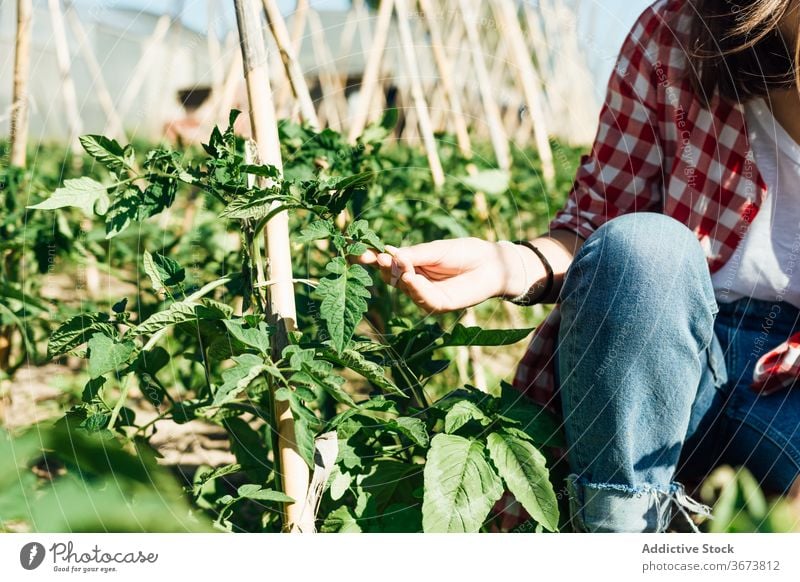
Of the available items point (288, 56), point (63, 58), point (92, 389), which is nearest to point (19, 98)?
point (288, 56)

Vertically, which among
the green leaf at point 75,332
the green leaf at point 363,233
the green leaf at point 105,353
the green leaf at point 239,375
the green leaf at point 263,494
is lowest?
the green leaf at point 263,494

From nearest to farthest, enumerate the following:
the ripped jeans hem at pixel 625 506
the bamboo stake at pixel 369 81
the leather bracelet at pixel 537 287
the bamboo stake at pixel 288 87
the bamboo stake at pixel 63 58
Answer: the ripped jeans hem at pixel 625 506 → the leather bracelet at pixel 537 287 → the bamboo stake at pixel 63 58 → the bamboo stake at pixel 369 81 → the bamboo stake at pixel 288 87

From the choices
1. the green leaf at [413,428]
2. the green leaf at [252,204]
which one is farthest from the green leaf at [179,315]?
the green leaf at [413,428]

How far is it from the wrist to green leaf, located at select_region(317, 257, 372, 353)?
0.95ft

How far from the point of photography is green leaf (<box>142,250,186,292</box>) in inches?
32.3

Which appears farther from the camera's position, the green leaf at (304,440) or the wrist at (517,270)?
the wrist at (517,270)

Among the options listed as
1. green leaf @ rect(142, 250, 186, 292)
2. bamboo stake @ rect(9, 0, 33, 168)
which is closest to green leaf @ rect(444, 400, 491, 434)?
green leaf @ rect(142, 250, 186, 292)

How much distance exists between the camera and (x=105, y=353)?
0.76 meters

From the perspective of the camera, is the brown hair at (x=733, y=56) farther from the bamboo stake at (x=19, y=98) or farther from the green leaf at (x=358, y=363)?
the bamboo stake at (x=19, y=98)

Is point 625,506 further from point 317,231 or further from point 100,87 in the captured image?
point 100,87

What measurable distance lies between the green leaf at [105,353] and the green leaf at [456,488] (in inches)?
13.0

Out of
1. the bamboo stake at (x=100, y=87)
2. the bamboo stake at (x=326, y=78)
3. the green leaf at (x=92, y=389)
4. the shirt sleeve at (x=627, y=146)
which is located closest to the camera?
the green leaf at (x=92, y=389)

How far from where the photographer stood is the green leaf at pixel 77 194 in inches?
30.4

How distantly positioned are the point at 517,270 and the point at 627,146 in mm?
307
